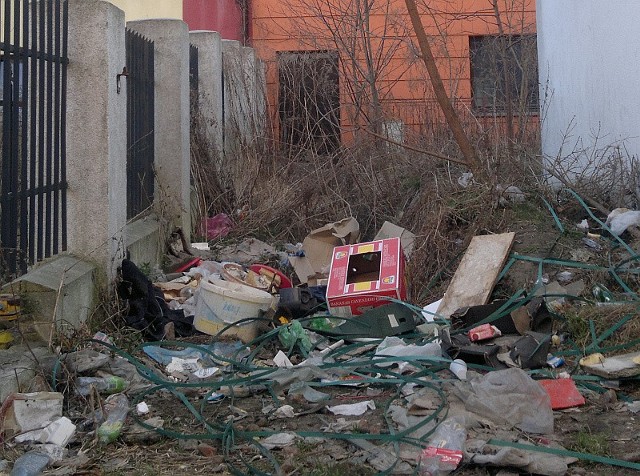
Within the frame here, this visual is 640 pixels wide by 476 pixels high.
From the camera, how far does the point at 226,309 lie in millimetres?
6352

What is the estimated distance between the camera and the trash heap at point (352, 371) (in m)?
4.11

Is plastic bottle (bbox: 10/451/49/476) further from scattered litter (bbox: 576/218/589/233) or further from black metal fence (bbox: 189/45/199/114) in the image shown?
black metal fence (bbox: 189/45/199/114)

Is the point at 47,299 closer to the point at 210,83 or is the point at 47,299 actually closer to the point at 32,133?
the point at 32,133

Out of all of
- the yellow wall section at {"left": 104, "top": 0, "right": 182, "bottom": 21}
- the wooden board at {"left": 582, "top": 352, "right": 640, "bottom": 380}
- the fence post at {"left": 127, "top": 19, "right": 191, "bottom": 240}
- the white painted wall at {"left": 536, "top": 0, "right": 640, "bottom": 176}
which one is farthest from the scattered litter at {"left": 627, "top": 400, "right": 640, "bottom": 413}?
the yellow wall section at {"left": 104, "top": 0, "right": 182, "bottom": 21}

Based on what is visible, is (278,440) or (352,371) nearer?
(278,440)

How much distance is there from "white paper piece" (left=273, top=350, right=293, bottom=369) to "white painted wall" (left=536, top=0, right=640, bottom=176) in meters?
4.04

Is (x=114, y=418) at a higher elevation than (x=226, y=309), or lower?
lower

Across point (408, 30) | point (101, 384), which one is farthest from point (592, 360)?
point (408, 30)

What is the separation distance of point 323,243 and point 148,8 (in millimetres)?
6048

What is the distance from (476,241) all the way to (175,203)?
135 inches

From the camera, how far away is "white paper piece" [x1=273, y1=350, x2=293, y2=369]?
5547 millimetres

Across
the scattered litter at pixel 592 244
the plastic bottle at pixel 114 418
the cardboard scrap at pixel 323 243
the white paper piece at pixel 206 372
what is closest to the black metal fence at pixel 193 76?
the cardboard scrap at pixel 323 243

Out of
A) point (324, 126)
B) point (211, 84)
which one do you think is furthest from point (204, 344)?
point (324, 126)

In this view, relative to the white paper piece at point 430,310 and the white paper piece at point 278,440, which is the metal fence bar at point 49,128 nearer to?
the white paper piece at point 278,440
